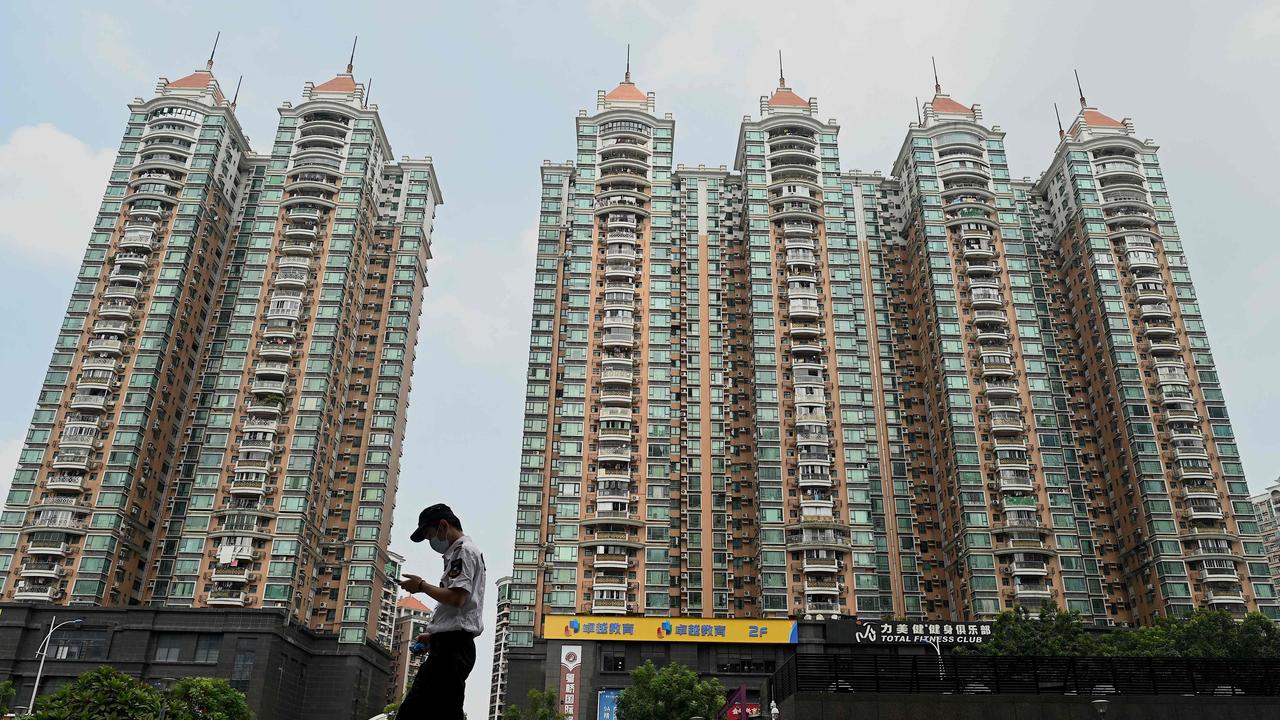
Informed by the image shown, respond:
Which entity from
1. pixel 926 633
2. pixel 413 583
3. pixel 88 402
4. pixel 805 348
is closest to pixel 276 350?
pixel 88 402

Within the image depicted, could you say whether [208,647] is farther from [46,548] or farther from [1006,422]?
[1006,422]

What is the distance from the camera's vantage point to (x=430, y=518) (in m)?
8.26

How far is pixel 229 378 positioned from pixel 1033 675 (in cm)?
8047

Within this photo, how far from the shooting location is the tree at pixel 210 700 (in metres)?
56.7

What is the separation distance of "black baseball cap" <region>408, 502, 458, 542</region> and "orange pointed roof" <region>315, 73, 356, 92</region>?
11582 centimetres

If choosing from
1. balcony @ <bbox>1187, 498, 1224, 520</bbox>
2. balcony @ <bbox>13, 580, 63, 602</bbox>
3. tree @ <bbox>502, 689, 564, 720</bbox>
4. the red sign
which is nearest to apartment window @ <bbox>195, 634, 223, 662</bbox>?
balcony @ <bbox>13, 580, 63, 602</bbox>

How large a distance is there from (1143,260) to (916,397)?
28.0 metres

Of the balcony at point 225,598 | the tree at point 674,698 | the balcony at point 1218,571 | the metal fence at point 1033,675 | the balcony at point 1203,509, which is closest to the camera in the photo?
the metal fence at point 1033,675

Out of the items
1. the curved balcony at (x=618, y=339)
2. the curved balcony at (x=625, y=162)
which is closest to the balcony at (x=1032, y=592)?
the curved balcony at (x=618, y=339)

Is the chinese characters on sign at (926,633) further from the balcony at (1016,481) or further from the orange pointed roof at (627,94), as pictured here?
the orange pointed roof at (627,94)

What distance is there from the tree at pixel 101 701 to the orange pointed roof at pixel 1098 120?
112 metres

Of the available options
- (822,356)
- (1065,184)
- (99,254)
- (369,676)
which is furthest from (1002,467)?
(99,254)

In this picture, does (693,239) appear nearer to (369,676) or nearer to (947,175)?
(947,175)

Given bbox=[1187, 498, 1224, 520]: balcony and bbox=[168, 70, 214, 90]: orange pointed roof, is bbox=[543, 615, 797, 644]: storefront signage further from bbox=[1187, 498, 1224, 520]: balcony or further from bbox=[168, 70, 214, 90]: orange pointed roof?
bbox=[168, 70, 214, 90]: orange pointed roof
